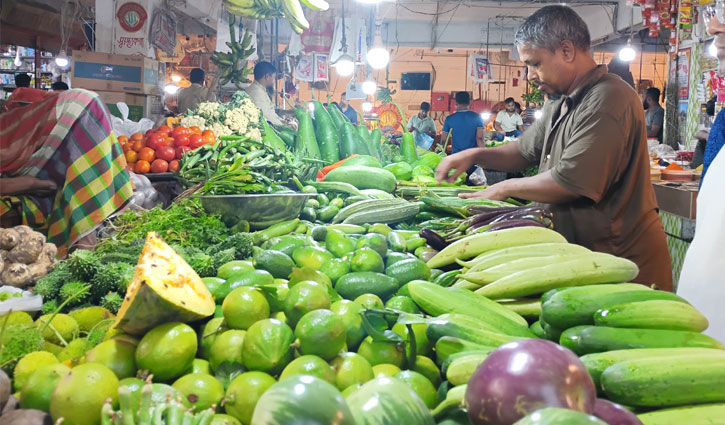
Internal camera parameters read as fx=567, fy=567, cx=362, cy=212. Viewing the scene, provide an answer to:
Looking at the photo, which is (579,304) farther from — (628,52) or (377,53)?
(628,52)

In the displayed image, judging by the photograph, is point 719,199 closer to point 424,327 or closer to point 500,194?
point 500,194

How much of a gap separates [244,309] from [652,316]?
96 centimetres

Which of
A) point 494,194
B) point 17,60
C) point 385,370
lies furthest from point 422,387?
point 17,60

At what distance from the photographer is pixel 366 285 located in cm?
178

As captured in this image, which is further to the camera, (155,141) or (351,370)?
(155,141)

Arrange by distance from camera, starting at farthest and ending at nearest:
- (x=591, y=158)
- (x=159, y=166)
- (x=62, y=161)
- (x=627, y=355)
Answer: (x=159, y=166) → (x=62, y=161) → (x=591, y=158) → (x=627, y=355)

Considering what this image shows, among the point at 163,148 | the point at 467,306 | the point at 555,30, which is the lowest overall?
the point at 467,306

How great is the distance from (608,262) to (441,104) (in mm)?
23964

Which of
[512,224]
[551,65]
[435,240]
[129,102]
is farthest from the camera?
[129,102]

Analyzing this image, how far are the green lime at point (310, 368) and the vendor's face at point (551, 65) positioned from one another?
7.06 ft

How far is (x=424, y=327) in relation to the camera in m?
1.45

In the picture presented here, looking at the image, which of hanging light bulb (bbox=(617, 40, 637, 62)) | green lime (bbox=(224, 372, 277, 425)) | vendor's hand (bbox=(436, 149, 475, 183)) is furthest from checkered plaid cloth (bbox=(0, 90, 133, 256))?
hanging light bulb (bbox=(617, 40, 637, 62))

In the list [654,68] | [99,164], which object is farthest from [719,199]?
[654,68]

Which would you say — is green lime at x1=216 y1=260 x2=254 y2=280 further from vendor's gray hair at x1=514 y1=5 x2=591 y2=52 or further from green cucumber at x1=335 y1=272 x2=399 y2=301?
vendor's gray hair at x1=514 y1=5 x2=591 y2=52
